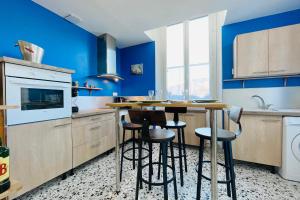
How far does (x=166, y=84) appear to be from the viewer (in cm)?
367

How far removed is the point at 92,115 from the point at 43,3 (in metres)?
1.86

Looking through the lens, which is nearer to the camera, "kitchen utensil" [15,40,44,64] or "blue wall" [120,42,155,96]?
"kitchen utensil" [15,40,44,64]

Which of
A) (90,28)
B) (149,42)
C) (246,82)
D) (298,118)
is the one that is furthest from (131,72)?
(298,118)

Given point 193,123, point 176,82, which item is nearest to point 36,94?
point 193,123

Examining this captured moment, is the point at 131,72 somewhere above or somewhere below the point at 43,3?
below

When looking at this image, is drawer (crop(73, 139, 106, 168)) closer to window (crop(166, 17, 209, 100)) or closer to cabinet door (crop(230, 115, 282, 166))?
window (crop(166, 17, 209, 100))

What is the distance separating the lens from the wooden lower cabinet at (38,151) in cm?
140

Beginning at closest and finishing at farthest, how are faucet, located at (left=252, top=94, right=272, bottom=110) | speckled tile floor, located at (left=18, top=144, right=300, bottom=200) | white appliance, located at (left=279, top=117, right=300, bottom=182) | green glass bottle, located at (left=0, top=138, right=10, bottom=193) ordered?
green glass bottle, located at (left=0, top=138, right=10, bottom=193) → speckled tile floor, located at (left=18, top=144, right=300, bottom=200) → white appliance, located at (left=279, top=117, right=300, bottom=182) → faucet, located at (left=252, top=94, right=272, bottom=110)

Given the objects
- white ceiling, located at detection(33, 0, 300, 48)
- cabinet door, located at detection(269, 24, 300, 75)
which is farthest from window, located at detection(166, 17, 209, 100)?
cabinet door, located at detection(269, 24, 300, 75)

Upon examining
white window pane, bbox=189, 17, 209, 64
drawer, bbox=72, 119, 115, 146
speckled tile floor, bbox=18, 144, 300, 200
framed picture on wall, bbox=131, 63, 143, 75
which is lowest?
speckled tile floor, bbox=18, 144, 300, 200

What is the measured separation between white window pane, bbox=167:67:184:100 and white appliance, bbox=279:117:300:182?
6.60ft

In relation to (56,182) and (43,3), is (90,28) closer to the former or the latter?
(43,3)

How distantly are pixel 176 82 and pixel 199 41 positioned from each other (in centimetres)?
109

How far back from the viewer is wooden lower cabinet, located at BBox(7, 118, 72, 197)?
1402 millimetres
